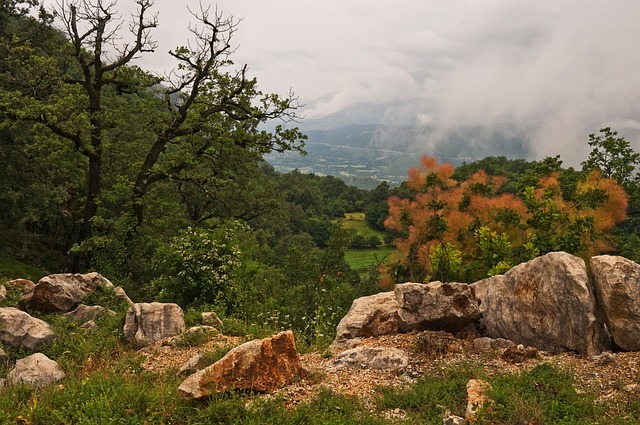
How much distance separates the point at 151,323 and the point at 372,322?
5079 millimetres

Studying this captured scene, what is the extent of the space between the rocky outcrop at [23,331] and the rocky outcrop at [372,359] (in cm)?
598

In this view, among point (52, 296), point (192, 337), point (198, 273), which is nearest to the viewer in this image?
point (192, 337)

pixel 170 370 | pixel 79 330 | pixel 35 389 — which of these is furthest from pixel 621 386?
pixel 79 330

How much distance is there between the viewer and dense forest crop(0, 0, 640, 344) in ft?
42.5

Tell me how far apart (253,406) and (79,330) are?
5529 millimetres

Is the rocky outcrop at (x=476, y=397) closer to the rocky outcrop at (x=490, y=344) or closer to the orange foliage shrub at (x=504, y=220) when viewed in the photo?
the rocky outcrop at (x=490, y=344)

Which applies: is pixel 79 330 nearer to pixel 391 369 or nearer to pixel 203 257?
pixel 203 257

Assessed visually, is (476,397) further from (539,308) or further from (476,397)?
(539,308)

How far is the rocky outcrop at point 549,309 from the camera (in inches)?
324

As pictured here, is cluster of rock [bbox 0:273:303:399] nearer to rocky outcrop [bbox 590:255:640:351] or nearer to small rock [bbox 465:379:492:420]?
small rock [bbox 465:379:492:420]

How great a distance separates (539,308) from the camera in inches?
342

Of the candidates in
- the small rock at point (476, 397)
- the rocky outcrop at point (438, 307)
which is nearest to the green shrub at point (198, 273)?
the rocky outcrop at point (438, 307)

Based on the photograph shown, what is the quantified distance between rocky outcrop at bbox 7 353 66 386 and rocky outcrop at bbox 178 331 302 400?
2.81m

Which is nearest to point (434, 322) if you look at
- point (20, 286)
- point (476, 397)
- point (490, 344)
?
point (490, 344)
